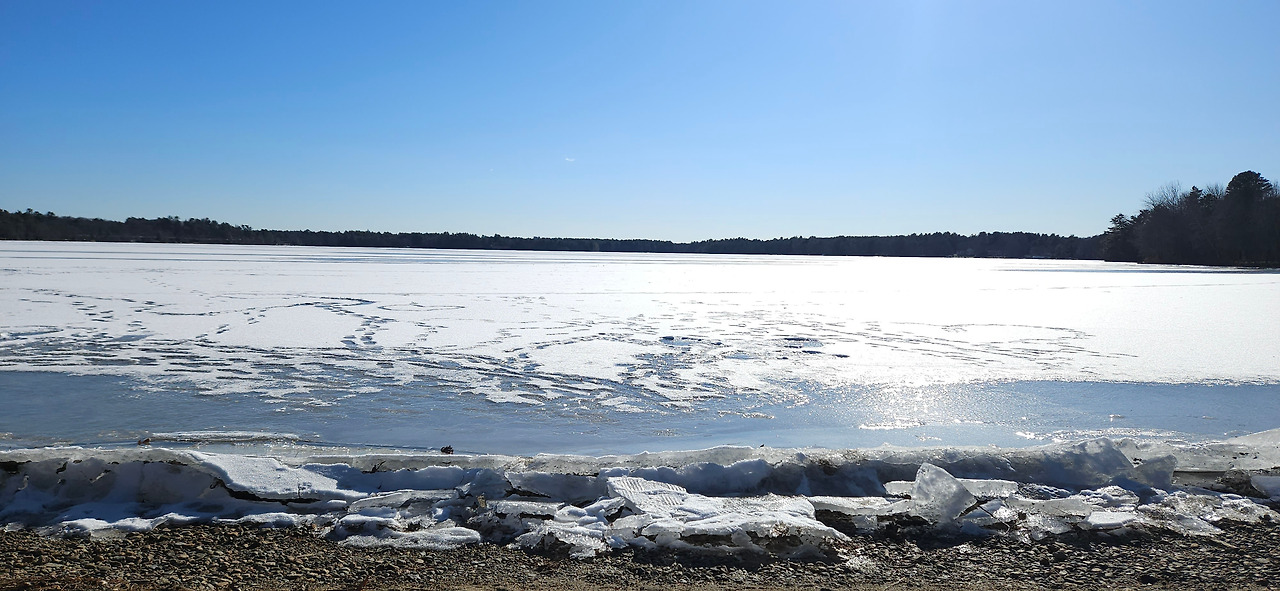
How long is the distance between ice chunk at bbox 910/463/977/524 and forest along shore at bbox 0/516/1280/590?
190 millimetres

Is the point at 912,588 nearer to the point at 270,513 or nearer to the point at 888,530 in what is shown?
the point at 888,530

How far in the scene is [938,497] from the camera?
271 cm

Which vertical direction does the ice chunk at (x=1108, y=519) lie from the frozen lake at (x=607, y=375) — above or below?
above

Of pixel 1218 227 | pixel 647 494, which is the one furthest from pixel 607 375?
pixel 1218 227

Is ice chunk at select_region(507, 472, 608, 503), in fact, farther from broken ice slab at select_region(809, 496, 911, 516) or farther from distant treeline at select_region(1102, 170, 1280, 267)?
distant treeline at select_region(1102, 170, 1280, 267)

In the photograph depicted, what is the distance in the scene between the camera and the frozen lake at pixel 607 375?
4168 mm

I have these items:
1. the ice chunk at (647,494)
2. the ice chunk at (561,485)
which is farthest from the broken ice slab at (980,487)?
the ice chunk at (561,485)

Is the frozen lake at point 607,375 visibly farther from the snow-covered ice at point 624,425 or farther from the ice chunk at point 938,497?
the ice chunk at point 938,497

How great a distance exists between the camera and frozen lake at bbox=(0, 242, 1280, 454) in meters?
4.17

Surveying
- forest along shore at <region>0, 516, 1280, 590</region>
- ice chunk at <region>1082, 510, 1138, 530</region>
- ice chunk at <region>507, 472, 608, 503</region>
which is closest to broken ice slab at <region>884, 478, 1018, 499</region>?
ice chunk at <region>1082, 510, 1138, 530</region>

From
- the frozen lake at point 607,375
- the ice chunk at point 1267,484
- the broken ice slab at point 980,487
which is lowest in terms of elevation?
the frozen lake at point 607,375

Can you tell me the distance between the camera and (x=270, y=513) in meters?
2.59

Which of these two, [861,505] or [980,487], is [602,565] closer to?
[861,505]

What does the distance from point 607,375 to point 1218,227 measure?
60.8 m
